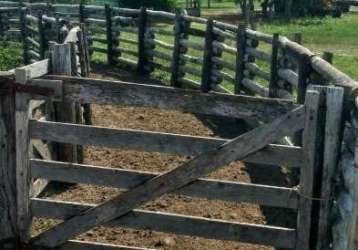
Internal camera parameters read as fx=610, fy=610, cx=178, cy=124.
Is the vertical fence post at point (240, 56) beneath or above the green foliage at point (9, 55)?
above

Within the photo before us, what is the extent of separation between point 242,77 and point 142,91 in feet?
19.1

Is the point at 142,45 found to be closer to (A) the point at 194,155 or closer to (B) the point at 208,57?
(B) the point at 208,57

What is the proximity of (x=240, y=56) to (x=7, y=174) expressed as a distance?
5959 millimetres

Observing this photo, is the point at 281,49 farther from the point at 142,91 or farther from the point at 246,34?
the point at 142,91

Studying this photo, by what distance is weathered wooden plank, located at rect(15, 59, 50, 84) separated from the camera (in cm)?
455

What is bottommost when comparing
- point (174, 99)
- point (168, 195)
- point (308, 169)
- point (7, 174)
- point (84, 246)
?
point (168, 195)

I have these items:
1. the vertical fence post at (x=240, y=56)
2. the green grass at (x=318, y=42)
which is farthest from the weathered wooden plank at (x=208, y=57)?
the vertical fence post at (x=240, y=56)

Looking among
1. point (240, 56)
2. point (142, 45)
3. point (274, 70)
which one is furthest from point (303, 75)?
point (142, 45)

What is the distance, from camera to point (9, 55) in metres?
16.1

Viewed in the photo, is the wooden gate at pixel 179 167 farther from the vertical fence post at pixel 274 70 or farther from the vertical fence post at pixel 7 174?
the vertical fence post at pixel 274 70

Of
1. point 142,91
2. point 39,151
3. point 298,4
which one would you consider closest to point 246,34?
point 39,151

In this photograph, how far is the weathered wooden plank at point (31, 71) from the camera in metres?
4.55

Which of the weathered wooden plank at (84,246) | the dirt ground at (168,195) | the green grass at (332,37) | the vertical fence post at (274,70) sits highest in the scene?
the vertical fence post at (274,70)

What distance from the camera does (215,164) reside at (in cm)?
430
